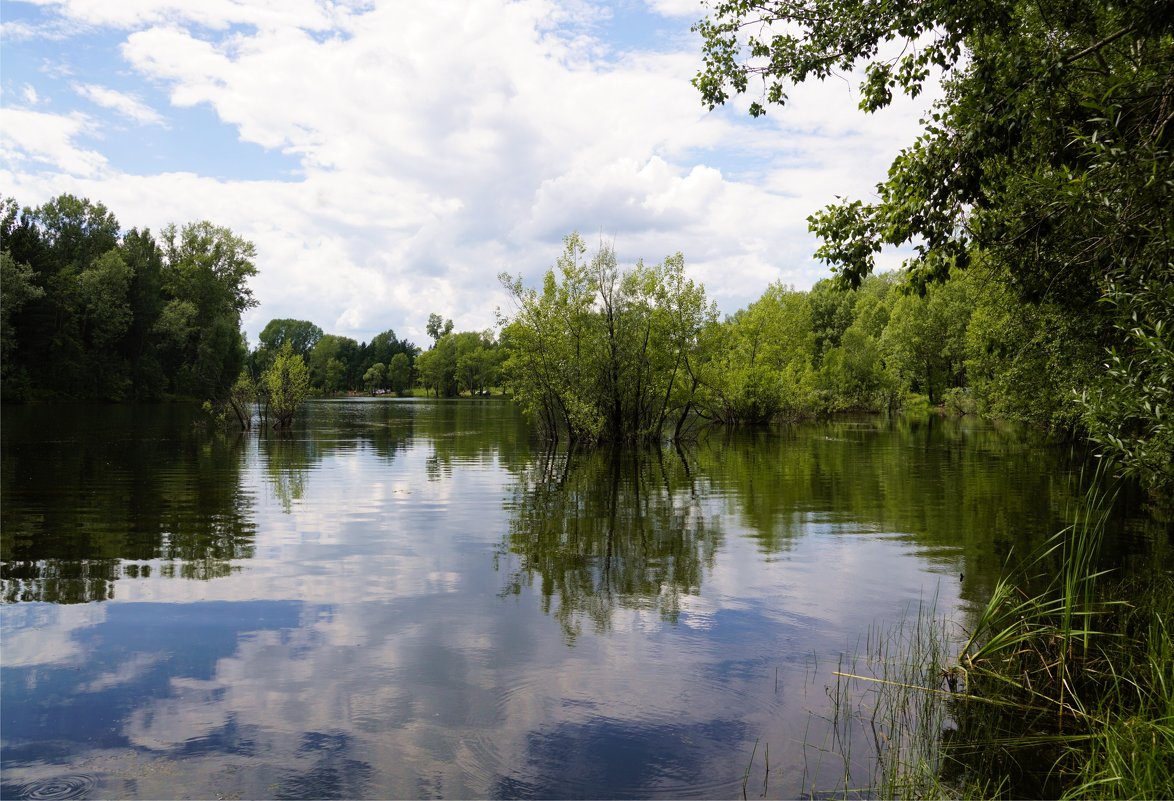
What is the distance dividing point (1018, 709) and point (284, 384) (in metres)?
44.6

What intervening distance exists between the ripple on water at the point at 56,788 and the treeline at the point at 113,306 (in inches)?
2504

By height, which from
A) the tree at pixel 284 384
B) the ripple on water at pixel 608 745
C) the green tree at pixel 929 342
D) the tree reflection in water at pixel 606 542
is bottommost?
the ripple on water at pixel 608 745

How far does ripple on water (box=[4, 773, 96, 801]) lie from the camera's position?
5.81m

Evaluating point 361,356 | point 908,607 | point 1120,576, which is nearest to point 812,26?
point 908,607

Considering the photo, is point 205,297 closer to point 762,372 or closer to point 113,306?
point 113,306

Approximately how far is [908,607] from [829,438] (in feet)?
122

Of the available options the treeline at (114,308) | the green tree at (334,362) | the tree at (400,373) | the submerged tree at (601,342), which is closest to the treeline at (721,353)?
the submerged tree at (601,342)

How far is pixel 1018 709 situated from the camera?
7.40 metres

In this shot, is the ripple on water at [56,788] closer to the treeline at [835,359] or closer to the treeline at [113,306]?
the treeline at [835,359]

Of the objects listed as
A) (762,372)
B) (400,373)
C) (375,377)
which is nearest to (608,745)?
(762,372)

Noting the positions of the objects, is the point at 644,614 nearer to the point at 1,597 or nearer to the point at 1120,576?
the point at 1120,576

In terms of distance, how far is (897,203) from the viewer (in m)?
10.3

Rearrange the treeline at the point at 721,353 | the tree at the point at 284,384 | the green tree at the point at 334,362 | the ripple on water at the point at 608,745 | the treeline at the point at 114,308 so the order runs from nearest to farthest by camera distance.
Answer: the ripple on water at the point at 608,745
the treeline at the point at 721,353
the tree at the point at 284,384
the treeline at the point at 114,308
the green tree at the point at 334,362

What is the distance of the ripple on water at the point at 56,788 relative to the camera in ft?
19.1
